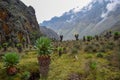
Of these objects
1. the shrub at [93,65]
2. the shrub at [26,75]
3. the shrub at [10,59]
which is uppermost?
the shrub at [10,59]

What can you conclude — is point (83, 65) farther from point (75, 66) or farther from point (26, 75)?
point (26, 75)

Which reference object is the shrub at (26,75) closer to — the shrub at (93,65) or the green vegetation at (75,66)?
the green vegetation at (75,66)

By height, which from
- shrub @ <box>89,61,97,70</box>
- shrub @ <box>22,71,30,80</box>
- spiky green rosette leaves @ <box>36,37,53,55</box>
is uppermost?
spiky green rosette leaves @ <box>36,37,53,55</box>

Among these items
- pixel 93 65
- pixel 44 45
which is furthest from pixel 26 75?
pixel 93 65

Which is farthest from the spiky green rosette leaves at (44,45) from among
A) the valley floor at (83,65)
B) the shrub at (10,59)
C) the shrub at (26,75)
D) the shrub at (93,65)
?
the shrub at (93,65)

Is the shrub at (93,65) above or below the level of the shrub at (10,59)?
below

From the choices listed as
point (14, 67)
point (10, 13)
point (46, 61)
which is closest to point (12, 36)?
point (10, 13)

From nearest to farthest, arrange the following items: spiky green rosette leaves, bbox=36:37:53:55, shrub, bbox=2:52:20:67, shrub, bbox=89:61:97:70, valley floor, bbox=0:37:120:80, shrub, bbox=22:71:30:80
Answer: spiky green rosette leaves, bbox=36:37:53:55
shrub, bbox=2:52:20:67
shrub, bbox=22:71:30:80
valley floor, bbox=0:37:120:80
shrub, bbox=89:61:97:70

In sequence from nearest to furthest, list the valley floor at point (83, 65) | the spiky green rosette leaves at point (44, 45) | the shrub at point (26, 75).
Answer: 1. the spiky green rosette leaves at point (44, 45)
2. the shrub at point (26, 75)
3. the valley floor at point (83, 65)

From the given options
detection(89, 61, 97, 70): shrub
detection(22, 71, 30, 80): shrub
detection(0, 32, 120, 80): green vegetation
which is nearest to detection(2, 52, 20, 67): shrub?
detection(0, 32, 120, 80): green vegetation

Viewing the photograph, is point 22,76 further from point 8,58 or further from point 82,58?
point 82,58

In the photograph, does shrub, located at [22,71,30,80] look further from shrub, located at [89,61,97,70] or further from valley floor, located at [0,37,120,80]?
shrub, located at [89,61,97,70]

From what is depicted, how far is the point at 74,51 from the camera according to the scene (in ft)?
186

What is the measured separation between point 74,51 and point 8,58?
16364mm
